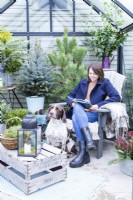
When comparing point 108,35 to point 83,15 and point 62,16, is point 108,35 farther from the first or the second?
point 62,16

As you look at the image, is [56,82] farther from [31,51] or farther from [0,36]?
[0,36]

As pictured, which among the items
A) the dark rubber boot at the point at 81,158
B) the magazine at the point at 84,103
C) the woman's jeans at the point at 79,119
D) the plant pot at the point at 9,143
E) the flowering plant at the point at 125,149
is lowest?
the dark rubber boot at the point at 81,158

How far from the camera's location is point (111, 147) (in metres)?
4.05

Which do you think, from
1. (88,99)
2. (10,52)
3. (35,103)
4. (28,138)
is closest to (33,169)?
(28,138)

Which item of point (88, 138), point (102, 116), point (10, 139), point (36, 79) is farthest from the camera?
point (36, 79)

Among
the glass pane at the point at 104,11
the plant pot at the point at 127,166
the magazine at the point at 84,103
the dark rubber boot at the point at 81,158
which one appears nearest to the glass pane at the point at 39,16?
the glass pane at the point at 104,11

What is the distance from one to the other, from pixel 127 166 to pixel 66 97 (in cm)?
142

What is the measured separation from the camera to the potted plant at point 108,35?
15.1 feet

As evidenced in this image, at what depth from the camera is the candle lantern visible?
9.11 ft

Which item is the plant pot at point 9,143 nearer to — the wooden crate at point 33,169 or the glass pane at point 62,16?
the wooden crate at point 33,169

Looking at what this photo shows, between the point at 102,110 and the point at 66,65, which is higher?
the point at 66,65

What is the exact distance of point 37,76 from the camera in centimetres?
438

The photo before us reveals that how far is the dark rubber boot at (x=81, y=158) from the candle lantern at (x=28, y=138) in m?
0.66

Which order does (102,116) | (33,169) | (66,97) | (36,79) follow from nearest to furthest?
(33,169)
(102,116)
(66,97)
(36,79)
